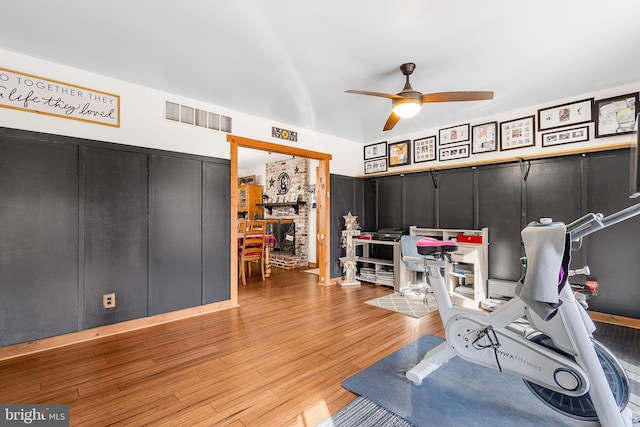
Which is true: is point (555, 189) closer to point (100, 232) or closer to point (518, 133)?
point (518, 133)

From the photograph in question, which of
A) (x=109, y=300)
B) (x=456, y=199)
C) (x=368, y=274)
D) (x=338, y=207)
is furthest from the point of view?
(x=338, y=207)

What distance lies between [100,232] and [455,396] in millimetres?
3392

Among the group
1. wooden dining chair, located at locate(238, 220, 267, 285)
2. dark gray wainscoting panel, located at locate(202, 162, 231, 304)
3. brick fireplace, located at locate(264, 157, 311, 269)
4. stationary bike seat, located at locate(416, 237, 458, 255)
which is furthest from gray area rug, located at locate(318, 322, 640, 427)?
brick fireplace, located at locate(264, 157, 311, 269)

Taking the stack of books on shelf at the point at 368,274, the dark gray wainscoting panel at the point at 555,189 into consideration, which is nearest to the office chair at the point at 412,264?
the stack of books on shelf at the point at 368,274

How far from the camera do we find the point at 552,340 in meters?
1.71

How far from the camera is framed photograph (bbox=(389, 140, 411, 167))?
5.15m

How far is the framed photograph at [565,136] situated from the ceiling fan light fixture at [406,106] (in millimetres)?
2066

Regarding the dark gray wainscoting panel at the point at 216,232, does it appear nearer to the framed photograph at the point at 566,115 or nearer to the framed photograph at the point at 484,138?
the framed photograph at the point at 484,138

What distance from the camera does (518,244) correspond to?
387 centimetres

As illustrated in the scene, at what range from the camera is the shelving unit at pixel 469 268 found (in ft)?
12.5

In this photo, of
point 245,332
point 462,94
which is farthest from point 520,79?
point 245,332

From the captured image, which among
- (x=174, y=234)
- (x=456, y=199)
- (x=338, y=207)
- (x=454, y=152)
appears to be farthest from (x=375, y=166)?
(x=174, y=234)

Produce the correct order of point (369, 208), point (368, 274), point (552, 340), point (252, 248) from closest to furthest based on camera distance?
point (552, 340) < point (368, 274) < point (252, 248) < point (369, 208)

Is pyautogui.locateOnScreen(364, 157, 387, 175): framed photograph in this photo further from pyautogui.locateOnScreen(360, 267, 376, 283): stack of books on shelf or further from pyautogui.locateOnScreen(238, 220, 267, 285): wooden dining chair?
pyautogui.locateOnScreen(238, 220, 267, 285): wooden dining chair
